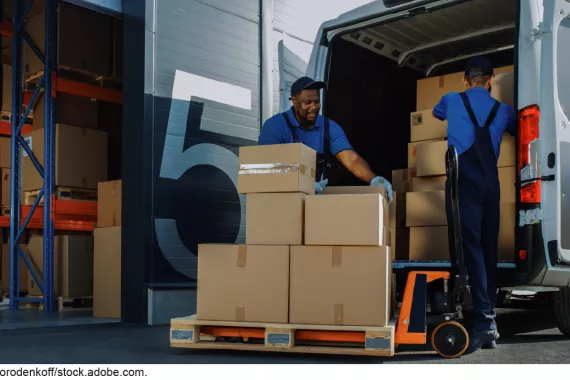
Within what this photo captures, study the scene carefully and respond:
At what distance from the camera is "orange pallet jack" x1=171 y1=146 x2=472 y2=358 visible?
4227 millimetres

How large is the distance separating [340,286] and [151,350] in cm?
137

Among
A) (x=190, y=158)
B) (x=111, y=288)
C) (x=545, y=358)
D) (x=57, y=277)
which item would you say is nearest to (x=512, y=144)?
(x=545, y=358)

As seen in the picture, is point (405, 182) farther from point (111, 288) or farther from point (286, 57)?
point (111, 288)

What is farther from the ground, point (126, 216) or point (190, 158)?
point (190, 158)

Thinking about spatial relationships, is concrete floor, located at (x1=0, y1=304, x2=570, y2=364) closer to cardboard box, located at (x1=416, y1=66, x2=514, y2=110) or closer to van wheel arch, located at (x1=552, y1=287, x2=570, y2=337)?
van wheel arch, located at (x1=552, y1=287, x2=570, y2=337)

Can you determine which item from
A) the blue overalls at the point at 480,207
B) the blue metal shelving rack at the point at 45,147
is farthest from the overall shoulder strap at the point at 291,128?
the blue metal shelving rack at the point at 45,147

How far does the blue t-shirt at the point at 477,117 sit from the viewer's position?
15.5 ft

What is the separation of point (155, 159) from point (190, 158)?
448 millimetres

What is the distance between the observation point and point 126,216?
657 centimetres

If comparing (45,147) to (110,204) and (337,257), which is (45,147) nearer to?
(110,204)

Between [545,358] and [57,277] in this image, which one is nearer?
[545,358]

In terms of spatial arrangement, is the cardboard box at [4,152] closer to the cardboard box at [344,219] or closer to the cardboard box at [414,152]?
the cardboard box at [414,152]

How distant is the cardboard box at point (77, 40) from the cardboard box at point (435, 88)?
4.40 m

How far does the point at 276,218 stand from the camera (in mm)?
4477
